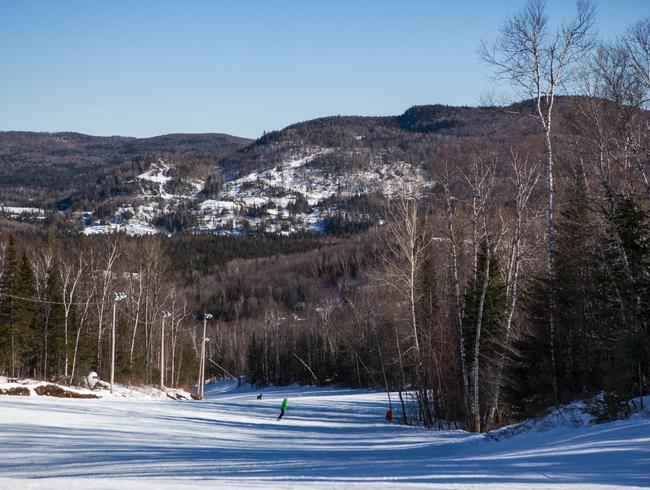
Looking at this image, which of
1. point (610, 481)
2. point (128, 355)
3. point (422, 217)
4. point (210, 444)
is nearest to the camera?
point (610, 481)

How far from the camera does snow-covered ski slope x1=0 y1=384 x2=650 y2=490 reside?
962 centimetres

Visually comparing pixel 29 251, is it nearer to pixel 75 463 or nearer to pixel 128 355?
pixel 128 355

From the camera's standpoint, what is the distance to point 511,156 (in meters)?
24.0

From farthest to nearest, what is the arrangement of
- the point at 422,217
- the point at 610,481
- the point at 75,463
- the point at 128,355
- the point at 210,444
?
1. the point at 128,355
2. the point at 422,217
3. the point at 210,444
4. the point at 75,463
5. the point at 610,481

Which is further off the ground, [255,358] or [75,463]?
[75,463]

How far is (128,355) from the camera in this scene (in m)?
56.8

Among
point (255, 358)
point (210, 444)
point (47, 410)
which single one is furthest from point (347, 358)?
point (210, 444)

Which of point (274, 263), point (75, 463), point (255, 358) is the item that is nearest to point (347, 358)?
point (255, 358)

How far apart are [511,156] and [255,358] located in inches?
3191

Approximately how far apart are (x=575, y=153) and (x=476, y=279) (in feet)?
24.1

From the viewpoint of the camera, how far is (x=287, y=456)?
15266 mm

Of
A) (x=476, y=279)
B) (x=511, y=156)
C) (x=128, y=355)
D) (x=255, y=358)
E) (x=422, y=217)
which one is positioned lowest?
(x=255, y=358)

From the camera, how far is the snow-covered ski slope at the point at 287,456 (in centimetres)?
962

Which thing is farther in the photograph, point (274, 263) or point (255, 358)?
point (274, 263)
